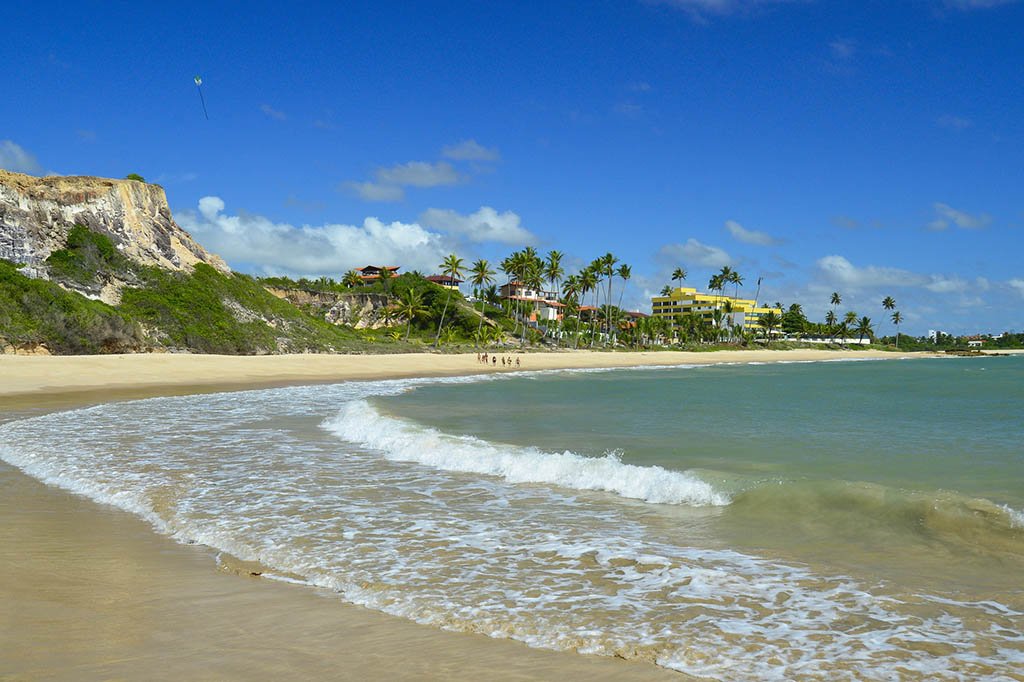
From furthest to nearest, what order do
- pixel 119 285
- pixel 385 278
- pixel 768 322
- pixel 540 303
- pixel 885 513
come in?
1. pixel 768 322
2. pixel 540 303
3. pixel 385 278
4. pixel 119 285
5. pixel 885 513

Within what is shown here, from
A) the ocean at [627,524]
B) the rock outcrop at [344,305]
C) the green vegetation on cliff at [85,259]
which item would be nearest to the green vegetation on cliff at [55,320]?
the green vegetation on cliff at [85,259]

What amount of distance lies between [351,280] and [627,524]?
94.8 meters

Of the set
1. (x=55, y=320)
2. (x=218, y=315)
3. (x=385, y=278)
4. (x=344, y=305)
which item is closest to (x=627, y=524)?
(x=55, y=320)

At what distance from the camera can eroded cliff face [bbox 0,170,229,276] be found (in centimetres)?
4591

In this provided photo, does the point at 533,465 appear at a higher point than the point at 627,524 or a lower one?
higher

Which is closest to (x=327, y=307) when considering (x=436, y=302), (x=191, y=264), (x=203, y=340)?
(x=436, y=302)

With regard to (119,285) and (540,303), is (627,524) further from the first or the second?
(540,303)

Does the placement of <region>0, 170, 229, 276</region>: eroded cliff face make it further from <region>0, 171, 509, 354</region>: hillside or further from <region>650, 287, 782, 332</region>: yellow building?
<region>650, 287, 782, 332</region>: yellow building

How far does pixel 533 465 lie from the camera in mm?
11281

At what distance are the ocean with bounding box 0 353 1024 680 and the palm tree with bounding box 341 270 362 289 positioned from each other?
82134 mm

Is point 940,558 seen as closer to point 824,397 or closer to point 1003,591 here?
point 1003,591

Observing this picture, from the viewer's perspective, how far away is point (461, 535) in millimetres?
7449

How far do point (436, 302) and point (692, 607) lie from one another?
8326cm

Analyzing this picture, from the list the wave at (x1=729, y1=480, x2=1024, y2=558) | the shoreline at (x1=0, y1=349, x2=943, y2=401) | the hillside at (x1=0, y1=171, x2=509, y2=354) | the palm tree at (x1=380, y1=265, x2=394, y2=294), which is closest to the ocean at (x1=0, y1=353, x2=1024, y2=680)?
the wave at (x1=729, y1=480, x2=1024, y2=558)
